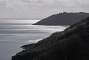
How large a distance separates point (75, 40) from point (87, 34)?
2925 millimetres

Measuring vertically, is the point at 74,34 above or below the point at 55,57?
above

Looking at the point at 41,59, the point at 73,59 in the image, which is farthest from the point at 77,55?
the point at 41,59

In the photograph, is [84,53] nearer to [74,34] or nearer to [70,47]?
[70,47]

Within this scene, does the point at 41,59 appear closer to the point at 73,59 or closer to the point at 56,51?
the point at 56,51

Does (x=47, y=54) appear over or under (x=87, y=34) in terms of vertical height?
under

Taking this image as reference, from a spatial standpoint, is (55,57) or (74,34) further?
(74,34)

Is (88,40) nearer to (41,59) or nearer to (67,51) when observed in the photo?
(67,51)

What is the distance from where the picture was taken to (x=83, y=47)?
27484 mm

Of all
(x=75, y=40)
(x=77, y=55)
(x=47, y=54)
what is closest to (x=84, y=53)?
(x=77, y=55)

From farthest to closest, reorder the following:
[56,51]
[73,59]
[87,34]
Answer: [87,34] < [56,51] < [73,59]

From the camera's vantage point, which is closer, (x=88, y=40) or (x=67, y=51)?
(x=67, y=51)

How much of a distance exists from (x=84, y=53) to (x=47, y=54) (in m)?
5.01

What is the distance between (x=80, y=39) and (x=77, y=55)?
10.5 ft

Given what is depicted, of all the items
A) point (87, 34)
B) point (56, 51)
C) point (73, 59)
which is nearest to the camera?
point (73, 59)
